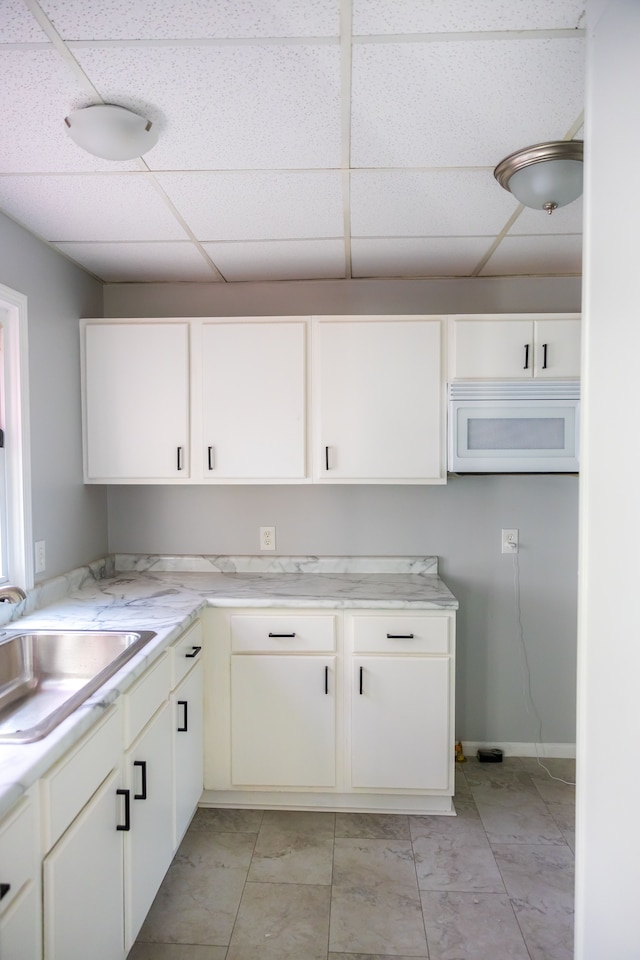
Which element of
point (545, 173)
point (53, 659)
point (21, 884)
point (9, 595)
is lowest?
point (21, 884)

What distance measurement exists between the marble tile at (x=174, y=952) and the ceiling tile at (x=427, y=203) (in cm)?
236

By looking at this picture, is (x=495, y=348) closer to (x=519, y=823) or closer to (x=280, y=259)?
(x=280, y=259)

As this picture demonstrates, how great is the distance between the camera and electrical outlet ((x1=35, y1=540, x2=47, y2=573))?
7.33 feet

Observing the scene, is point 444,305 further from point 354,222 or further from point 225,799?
point 225,799

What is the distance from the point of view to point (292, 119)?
4.79 ft

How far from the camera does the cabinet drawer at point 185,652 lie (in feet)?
6.53

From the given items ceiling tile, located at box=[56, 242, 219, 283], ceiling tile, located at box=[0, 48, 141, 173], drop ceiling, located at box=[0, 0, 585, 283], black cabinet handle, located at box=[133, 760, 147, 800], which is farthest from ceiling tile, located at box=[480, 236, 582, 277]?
black cabinet handle, located at box=[133, 760, 147, 800]

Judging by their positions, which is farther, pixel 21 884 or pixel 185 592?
pixel 185 592

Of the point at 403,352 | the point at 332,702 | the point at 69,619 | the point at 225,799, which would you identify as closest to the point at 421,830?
the point at 332,702

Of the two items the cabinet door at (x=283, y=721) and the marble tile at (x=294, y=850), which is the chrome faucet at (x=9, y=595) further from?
the marble tile at (x=294, y=850)

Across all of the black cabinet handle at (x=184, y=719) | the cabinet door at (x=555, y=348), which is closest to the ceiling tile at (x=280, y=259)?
the cabinet door at (x=555, y=348)

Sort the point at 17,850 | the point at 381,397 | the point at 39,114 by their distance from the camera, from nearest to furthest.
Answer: the point at 17,850 → the point at 39,114 → the point at 381,397

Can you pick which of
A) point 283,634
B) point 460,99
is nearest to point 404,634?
point 283,634

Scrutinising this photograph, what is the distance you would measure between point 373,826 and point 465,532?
133 centimetres
